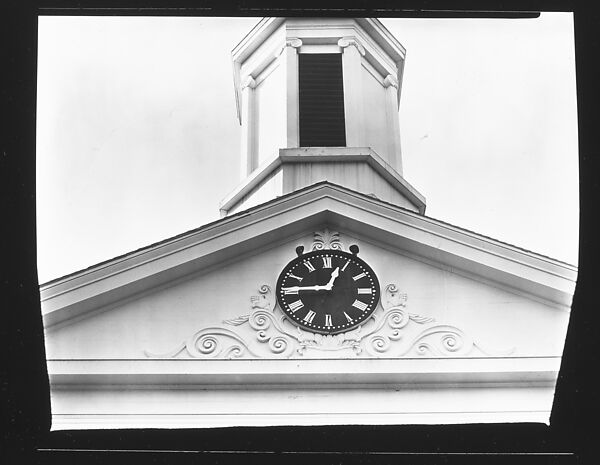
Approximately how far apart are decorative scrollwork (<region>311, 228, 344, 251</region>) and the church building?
0.02 metres

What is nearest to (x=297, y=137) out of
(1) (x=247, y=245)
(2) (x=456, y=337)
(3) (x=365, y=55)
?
(3) (x=365, y=55)

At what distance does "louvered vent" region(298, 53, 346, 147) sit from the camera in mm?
21109

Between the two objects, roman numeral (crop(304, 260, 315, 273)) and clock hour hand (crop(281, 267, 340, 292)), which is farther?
roman numeral (crop(304, 260, 315, 273))

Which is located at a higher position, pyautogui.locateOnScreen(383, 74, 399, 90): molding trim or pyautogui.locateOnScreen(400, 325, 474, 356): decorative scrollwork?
pyautogui.locateOnScreen(383, 74, 399, 90): molding trim

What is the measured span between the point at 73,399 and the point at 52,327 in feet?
3.86

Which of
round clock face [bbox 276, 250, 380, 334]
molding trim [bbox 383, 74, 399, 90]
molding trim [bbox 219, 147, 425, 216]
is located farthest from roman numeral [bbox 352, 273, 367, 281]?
molding trim [bbox 383, 74, 399, 90]

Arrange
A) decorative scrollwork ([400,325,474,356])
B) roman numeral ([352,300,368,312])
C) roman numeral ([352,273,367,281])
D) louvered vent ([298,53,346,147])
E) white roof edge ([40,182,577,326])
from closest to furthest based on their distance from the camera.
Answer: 1. decorative scrollwork ([400,325,474,356])
2. roman numeral ([352,300,368,312])
3. white roof edge ([40,182,577,326])
4. roman numeral ([352,273,367,281])
5. louvered vent ([298,53,346,147])

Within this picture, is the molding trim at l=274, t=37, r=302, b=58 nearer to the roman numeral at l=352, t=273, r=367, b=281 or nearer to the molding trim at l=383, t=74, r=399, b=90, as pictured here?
the molding trim at l=383, t=74, r=399, b=90

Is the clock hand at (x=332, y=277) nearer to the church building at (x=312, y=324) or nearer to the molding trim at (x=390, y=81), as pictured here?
the church building at (x=312, y=324)

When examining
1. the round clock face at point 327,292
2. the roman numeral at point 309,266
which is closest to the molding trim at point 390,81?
the round clock face at point 327,292

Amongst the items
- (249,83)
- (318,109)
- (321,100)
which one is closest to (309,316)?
(318,109)

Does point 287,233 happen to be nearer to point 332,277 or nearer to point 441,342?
point 332,277

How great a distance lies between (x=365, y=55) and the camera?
22625 mm

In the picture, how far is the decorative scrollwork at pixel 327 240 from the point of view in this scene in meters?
17.2
